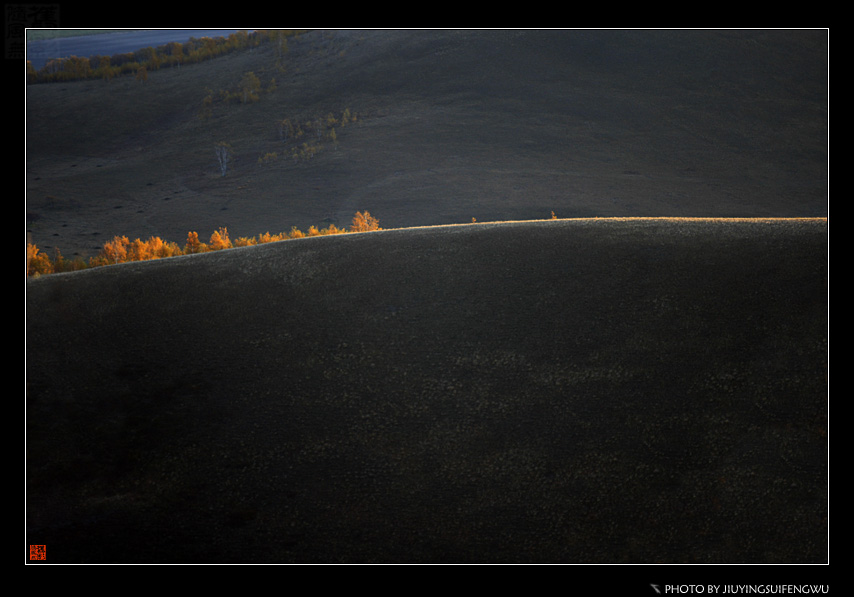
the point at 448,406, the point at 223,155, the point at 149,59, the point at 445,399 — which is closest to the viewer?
the point at 448,406

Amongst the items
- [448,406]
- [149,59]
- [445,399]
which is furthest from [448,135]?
[149,59]

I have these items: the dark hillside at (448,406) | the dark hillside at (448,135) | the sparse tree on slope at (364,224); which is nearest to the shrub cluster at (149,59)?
the dark hillside at (448,135)

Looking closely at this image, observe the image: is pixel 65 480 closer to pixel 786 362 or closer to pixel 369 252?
pixel 369 252

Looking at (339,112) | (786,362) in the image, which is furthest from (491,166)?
(786,362)

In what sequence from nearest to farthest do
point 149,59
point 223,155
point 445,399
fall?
point 445,399, point 223,155, point 149,59

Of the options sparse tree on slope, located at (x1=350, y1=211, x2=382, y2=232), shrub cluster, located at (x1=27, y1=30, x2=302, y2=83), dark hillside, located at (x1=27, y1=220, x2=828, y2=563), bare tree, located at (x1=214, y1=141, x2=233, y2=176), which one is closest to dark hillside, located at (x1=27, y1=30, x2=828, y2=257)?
bare tree, located at (x1=214, y1=141, x2=233, y2=176)

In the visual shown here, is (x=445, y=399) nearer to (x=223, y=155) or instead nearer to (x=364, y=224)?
(x=364, y=224)
